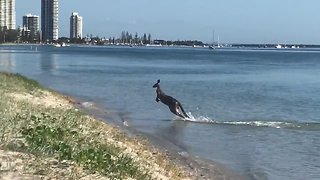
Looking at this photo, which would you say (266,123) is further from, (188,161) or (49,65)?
(49,65)

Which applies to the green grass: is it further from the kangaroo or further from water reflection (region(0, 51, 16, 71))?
water reflection (region(0, 51, 16, 71))

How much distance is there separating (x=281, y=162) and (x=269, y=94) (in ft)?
75.6

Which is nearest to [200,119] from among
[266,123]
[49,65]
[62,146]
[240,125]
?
[240,125]

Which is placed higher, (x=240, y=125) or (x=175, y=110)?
(x=175, y=110)

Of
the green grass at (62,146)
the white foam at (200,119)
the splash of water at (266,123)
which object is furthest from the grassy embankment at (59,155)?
the white foam at (200,119)

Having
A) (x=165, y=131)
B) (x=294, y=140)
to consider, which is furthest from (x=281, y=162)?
(x=165, y=131)

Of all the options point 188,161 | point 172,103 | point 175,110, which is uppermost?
point 172,103

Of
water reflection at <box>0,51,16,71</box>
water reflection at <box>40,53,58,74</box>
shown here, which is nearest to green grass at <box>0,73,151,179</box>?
water reflection at <box>0,51,16,71</box>

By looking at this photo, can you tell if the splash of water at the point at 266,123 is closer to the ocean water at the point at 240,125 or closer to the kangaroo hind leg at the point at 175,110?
the ocean water at the point at 240,125

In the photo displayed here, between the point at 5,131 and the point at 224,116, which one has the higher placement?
the point at 5,131

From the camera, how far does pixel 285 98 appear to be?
3453 centimetres

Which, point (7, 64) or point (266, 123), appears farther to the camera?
point (7, 64)

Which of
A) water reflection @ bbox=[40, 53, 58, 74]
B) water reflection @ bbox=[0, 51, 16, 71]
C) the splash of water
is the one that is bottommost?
water reflection @ bbox=[40, 53, 58, 74]

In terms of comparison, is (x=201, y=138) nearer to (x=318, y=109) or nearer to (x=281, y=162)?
(x=281, y=162)
